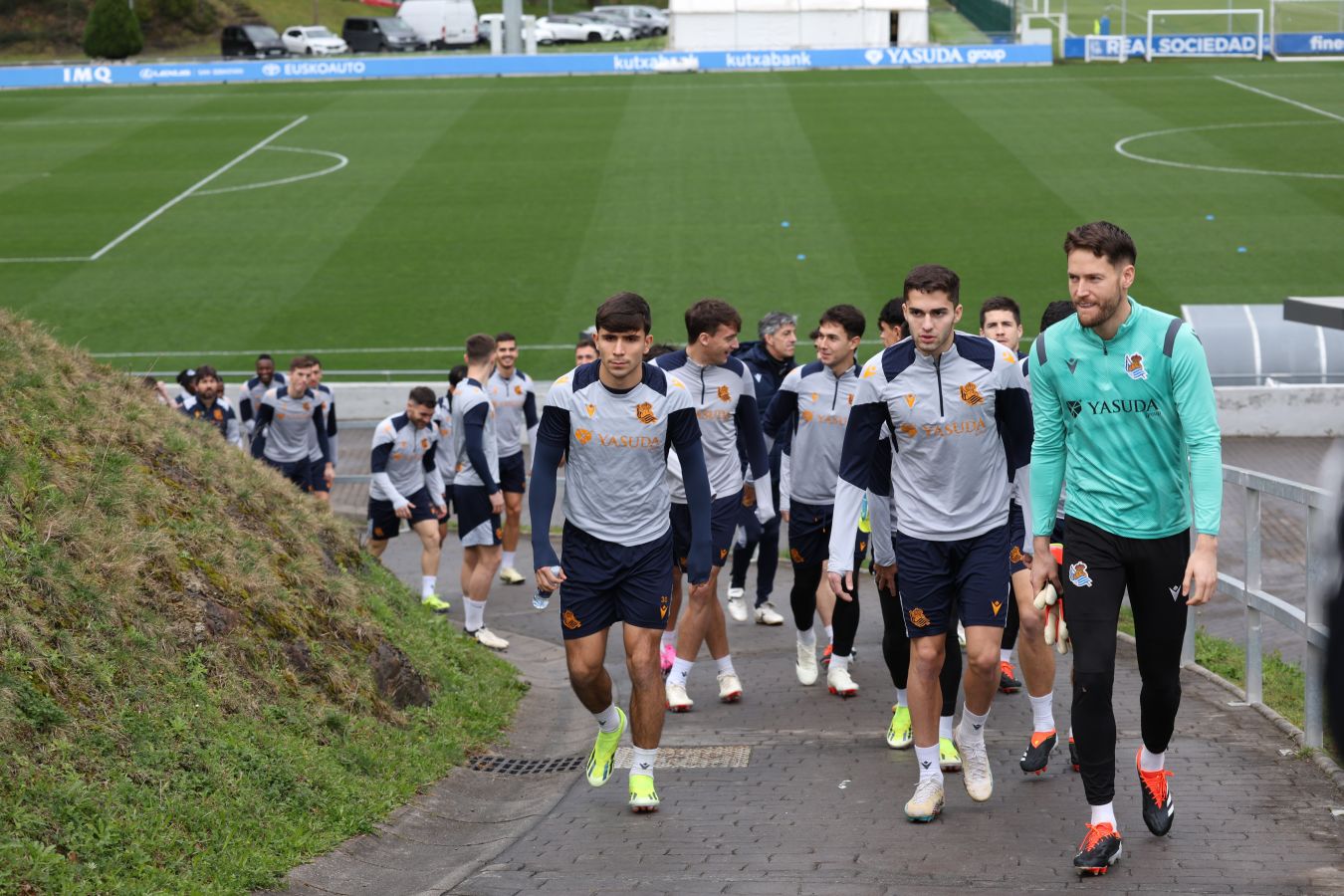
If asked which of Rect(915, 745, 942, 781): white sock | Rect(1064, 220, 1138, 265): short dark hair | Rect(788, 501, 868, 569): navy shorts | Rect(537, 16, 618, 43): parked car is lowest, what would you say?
Rect(915, 745, 942, 781): white sock

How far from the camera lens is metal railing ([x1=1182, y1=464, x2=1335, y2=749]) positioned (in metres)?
6.96

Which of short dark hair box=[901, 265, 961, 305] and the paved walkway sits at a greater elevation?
short dark hair box=[901, 265, 961, 305]

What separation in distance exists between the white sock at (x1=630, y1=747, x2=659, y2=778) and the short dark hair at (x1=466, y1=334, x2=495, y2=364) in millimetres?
4913

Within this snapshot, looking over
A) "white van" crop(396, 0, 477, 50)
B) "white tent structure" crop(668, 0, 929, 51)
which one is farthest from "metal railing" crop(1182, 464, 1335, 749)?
"white van" crop(396, 0, 477, 50)

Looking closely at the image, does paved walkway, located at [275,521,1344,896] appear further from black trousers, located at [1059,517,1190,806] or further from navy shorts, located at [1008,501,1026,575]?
navy shorts, located at [1008,501,1026,575]

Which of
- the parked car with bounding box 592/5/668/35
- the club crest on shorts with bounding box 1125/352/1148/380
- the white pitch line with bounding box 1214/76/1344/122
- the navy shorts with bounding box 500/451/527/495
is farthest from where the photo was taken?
the parked car with bounding box 592/5/668/35

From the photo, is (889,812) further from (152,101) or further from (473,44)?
(473,44)

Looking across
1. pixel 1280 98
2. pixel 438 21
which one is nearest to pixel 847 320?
pixel 1280 98

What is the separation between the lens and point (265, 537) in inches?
347

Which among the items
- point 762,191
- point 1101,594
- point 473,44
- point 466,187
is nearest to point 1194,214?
point 762,191

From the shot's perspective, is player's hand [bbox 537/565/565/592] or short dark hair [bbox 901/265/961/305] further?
player's hand [bbox 537/565/565/592]

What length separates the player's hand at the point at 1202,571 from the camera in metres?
5.58

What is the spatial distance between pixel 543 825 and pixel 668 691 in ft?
7.96

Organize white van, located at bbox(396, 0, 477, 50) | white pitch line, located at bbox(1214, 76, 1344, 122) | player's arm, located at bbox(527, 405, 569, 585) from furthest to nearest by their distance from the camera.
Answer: white van, located at bbox(396, 0, 477, 50), white pitch line, located at bbox(1214, 76, 1344, 122), player's arm, located at bbox(527, 405, 569, 585)
